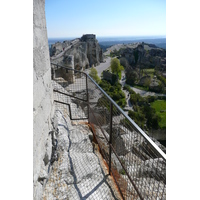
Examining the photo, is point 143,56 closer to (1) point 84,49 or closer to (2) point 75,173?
(1) point 84,49

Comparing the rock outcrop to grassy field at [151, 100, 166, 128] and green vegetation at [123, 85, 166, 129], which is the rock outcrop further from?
grassy field at [151, 100, 166, 128]

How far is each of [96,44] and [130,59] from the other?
12.8m

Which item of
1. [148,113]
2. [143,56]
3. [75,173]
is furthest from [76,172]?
[143,56]

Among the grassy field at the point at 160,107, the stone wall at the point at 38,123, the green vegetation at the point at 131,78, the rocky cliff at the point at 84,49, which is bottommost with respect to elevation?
the grassy field at the point at 160,107

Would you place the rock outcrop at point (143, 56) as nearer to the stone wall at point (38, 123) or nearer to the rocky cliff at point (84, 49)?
the rocky cliff at point (84, 49)

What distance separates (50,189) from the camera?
6.84ft

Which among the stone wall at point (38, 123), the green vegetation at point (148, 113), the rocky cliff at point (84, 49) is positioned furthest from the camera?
the rocky cliff at point (84, 49)

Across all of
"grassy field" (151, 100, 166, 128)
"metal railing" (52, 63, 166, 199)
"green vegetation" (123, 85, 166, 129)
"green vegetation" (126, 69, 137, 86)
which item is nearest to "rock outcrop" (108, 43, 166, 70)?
"green vegetation" (126, 69, 137, 86)

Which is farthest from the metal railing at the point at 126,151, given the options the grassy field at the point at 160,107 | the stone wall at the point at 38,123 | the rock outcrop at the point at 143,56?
the rock outcrop at the point at 143,56

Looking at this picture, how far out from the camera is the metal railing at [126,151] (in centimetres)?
168

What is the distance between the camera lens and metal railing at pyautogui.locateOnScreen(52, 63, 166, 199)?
1677 mm

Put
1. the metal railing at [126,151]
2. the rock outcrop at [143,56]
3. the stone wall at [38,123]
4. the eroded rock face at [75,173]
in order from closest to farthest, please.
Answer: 1. the metal railing at [126,151]
2. the stone wall at [38,123]
3. the eroded rock face at [75,173]
4. the rock outcrop at [143,56]

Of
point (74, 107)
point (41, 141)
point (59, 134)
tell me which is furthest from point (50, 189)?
point (74, 107)
